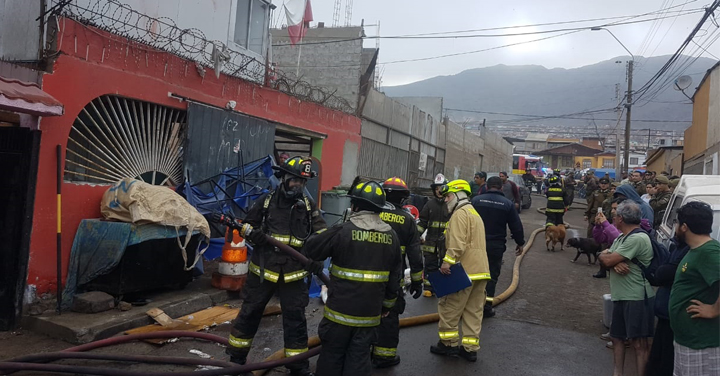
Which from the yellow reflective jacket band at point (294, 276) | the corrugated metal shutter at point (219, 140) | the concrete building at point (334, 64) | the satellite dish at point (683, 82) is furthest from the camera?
the satellite dish at point (683, 82)

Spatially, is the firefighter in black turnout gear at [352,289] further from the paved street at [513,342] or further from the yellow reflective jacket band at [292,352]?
the paved street at [513,342]

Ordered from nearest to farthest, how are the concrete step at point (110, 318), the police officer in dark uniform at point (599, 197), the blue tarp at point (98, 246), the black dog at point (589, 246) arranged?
the concrete step at point (110, 318), the blue tarp at point (98, 246), the black dog at point (589, 246), the police officer in dark uniform at point (599, 197)

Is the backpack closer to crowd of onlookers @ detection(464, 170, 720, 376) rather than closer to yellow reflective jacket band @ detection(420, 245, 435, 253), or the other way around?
crowd of onlookers @ detection(464, 170, 720, 376)

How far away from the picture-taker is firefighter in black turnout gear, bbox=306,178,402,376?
3623 mm

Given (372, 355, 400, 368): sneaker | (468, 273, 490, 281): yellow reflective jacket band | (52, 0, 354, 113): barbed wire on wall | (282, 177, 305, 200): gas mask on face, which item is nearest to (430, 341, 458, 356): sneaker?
(372, 355, 400, 368): sneaker

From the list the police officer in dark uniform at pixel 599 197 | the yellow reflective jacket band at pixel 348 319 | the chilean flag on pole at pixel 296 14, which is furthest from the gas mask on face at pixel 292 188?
the chilean flag on pole at pixel 296 14

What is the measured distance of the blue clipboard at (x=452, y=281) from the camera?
5.17m

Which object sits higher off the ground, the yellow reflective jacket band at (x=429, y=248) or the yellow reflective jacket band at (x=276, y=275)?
the yellow reflective jacket band at (x=429, y=248)

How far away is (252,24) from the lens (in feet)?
37.5

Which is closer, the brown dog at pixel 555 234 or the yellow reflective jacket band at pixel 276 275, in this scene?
the yellow reflective jacket band at pixel 276 275

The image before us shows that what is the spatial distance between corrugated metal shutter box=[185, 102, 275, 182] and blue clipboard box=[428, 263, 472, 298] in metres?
4.60

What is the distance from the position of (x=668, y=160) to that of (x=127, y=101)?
84.7 ft

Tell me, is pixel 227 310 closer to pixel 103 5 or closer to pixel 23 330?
pixel 23 330

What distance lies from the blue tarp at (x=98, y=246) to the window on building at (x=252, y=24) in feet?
20.1
